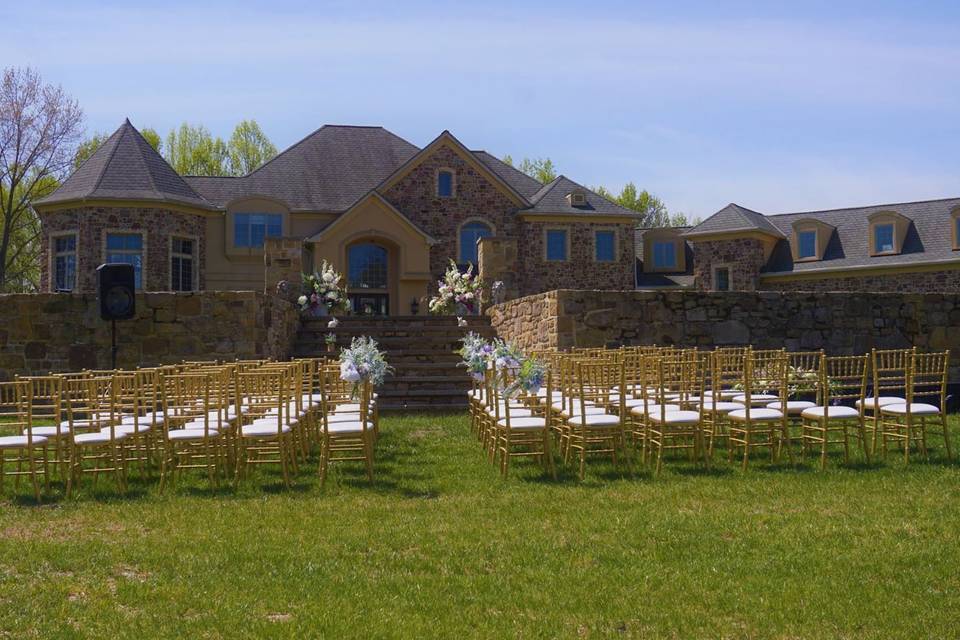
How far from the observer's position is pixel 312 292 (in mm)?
17875

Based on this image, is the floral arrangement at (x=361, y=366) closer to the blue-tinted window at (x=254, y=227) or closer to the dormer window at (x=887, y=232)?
the blue-tinted window at (x=254, y=227)

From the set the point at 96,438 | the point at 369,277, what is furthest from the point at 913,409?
the point at 369,277

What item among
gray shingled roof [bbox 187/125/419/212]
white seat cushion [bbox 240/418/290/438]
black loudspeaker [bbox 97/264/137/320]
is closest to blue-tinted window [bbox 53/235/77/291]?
gray shingled roof [bbox 187/125/419/212]

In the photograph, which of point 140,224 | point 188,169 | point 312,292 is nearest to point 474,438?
point 312,292

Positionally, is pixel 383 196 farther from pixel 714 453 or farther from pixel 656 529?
pixel 656 529

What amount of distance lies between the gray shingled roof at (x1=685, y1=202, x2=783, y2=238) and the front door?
36.9 feet

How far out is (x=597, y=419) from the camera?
7961mm

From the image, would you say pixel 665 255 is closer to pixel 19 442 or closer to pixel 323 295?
pixel 323 295

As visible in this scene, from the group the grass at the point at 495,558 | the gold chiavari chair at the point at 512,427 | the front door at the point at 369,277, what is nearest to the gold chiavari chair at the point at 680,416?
the grass at the point at 495,558

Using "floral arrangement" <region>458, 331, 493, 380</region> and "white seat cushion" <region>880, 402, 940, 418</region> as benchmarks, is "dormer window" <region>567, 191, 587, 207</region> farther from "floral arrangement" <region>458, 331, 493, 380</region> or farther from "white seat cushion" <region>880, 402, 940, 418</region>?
"white seat cushion" <region>880, 402, 940, 418</region>

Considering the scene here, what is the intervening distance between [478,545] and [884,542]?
7.61 ft

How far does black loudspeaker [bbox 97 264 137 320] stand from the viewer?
42.4 feet

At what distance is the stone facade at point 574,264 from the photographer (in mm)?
27906

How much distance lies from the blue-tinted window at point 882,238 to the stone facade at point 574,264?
8.58m
